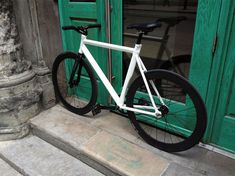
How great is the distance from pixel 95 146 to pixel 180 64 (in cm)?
118

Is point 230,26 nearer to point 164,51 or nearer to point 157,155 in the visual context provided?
point 164,51

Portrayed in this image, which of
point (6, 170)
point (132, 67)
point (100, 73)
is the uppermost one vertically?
point (132, 67)

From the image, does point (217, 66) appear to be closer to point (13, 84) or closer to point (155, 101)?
point (155, 101)

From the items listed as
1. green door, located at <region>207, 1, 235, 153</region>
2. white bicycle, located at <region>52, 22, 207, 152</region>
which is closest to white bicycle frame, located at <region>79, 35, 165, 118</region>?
white bicycle, located at <region>52, 22, 207, 152</region>

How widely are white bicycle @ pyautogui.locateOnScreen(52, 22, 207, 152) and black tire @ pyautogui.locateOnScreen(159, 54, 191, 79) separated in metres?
0.17

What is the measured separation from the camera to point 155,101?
2254 mm

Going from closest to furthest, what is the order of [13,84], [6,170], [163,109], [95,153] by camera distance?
[163,109] → [95,153] → [6,170] → [13,84]

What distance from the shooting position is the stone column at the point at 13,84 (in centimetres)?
234

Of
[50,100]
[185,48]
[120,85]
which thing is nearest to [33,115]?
[50,100]

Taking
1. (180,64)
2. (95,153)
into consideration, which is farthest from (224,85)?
(95,153)

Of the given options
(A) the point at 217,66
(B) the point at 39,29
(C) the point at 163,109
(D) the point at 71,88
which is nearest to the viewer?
(A) the point at 217,66

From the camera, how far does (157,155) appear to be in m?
2.06

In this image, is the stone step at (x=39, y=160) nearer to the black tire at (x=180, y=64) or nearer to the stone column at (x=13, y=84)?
the stone column at (x=13, y=84)

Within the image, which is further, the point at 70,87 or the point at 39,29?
the point at 70,87
